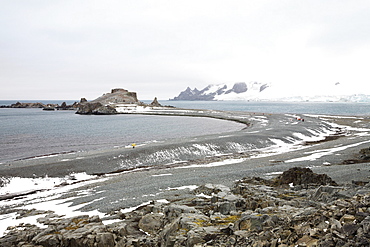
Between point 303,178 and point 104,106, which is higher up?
point 104,106

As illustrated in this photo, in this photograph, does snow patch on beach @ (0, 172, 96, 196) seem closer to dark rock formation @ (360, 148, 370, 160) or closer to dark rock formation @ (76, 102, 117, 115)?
dark rock formation @ (360, 148, 370, 160)

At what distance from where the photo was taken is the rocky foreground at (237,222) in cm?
848

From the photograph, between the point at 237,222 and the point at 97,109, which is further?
the point at 97,109

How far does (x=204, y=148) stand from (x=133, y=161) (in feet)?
38.6

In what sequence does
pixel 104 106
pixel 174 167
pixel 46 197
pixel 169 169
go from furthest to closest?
pixel 104 106, pixel 174 167, pixel 169 169, pixel 46 197

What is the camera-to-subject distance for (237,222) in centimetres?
1105

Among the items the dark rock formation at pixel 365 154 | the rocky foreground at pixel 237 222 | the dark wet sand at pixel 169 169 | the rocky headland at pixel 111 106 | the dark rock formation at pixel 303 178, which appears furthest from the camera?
the rocky headland at pixel 111 106

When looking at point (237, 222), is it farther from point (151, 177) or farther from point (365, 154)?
point (365, 154)

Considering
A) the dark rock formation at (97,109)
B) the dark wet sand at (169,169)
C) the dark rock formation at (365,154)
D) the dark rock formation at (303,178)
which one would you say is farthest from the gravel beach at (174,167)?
the dark rock formation at (97,109)

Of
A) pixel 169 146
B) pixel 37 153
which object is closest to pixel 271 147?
pixel 169 146

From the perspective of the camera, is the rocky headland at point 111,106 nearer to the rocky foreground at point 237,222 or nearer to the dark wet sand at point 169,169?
the dark wet sand at point 169,169

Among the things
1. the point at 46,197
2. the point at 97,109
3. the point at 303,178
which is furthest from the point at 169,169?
the point at 97,109

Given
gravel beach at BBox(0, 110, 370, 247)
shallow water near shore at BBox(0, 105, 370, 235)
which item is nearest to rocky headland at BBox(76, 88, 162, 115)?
gravel beach at BBox(0, 110, 370, 247)

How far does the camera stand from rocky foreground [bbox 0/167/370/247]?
8484 mm
